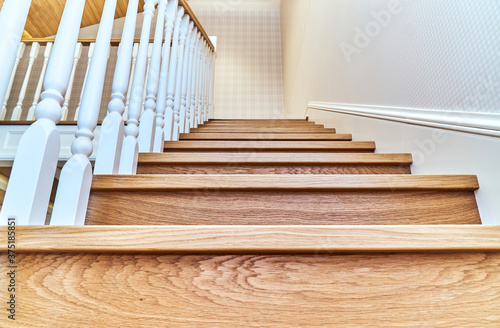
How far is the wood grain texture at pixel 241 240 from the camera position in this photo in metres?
0.52

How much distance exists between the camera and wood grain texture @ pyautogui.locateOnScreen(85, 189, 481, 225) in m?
0.79

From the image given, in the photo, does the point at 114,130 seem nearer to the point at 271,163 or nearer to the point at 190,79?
the point at 271,163

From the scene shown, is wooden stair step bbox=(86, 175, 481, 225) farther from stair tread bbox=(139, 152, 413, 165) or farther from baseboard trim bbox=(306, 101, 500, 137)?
stair tread bbox=(139, 152, 413, 165)

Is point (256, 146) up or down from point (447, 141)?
up

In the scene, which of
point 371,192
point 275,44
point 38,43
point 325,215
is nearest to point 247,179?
point 325,215

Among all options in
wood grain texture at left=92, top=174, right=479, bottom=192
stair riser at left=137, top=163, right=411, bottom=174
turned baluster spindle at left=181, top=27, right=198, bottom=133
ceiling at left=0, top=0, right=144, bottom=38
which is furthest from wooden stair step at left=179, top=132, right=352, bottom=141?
ceiling at left=0, top=0, right=144, bottom=38

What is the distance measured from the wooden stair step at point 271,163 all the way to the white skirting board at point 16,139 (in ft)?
2.70

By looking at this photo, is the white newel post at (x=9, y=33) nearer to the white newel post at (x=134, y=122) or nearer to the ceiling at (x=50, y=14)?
the white newel post at (x=134, y=122)

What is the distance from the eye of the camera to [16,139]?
183 cm

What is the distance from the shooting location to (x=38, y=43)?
276 cm

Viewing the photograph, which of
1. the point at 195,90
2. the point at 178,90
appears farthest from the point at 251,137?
the point at 195,90

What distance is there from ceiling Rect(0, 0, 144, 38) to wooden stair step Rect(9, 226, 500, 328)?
4771 mm

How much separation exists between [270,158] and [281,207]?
1.25ft

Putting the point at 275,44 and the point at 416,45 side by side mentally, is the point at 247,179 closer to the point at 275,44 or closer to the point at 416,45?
the point at 416,45
